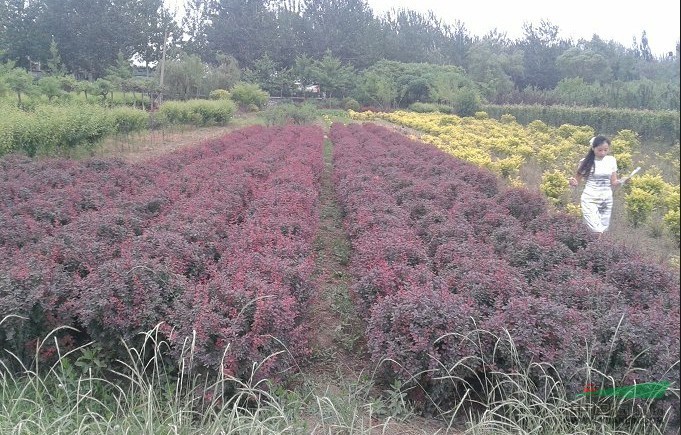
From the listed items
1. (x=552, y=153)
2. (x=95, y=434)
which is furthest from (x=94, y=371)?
(x=552, y=153)

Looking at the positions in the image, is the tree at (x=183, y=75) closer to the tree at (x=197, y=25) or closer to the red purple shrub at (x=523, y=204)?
the tree at (x=197, y=25)

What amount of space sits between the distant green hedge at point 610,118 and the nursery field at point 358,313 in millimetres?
261

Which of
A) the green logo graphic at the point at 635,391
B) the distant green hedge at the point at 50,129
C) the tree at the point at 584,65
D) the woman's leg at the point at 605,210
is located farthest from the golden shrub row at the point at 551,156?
the distant green hedge at the point at 50,129

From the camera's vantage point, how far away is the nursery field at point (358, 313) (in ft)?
9.02

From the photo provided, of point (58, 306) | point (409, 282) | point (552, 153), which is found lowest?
point (58, 306)

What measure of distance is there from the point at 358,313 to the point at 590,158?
7.76 ft

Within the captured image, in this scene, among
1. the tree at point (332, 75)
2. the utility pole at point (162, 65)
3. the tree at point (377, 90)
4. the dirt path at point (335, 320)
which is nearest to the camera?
the dirt path at point (335, 320)

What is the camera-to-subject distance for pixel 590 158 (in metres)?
4.66

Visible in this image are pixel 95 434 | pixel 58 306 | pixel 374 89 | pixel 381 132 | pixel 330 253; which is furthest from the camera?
pixel 374 89

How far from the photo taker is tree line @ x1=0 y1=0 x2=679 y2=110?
473cm

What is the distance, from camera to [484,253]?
14.3 ft

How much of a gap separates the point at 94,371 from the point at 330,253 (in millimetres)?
3532

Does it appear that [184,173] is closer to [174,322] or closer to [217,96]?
[174,322]

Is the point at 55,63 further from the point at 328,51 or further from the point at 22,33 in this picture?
the point at 328,51
